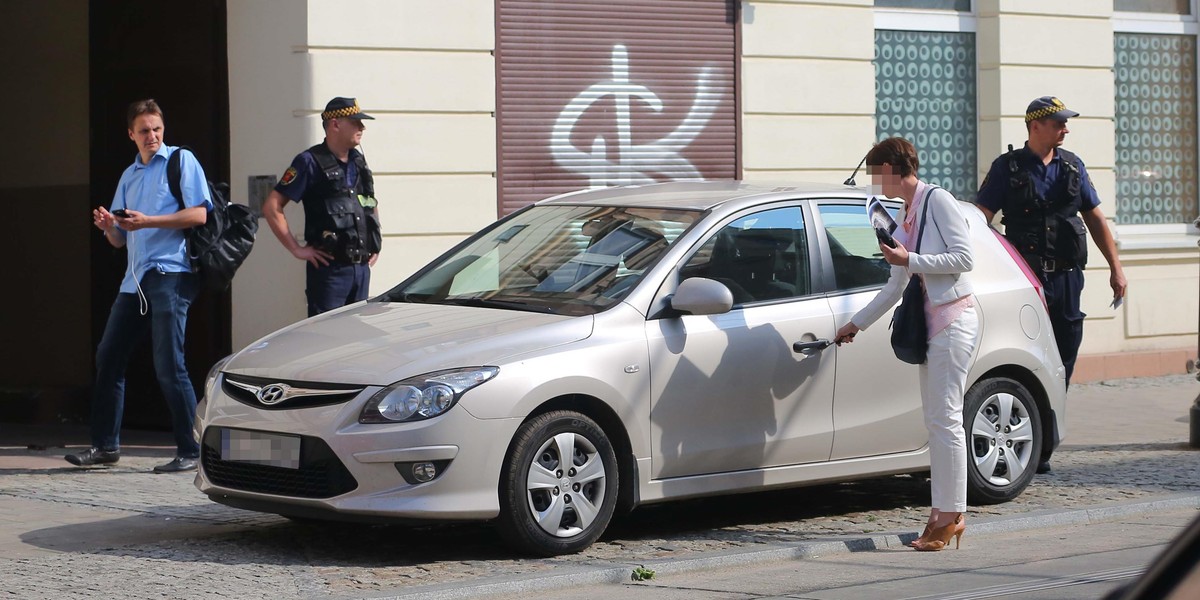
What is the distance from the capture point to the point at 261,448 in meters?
6.25

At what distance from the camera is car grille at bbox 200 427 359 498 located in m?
6.02

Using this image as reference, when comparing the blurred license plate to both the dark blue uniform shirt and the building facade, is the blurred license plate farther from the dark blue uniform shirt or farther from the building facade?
the dark blue uniform shirt

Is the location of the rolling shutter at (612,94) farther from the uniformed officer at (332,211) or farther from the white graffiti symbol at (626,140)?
the uniformed officer at (332,211)

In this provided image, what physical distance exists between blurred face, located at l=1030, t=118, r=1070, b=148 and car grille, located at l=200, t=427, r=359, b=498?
478 cm

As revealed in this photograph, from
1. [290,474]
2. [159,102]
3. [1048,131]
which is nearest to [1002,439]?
[1048,131]

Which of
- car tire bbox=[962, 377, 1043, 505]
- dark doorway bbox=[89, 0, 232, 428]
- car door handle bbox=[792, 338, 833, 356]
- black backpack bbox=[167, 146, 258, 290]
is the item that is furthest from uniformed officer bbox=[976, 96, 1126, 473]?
dark doorway bbox=[89, 0, 232, 428]

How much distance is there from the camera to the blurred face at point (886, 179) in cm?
665

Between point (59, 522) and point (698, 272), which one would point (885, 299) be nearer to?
point (698, 272)

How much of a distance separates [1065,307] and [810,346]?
8.56ft

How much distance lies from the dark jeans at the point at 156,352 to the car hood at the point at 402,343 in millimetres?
2064

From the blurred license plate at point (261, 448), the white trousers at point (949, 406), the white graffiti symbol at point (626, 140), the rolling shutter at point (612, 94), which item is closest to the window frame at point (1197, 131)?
the rolling shutter at point (612, 94)

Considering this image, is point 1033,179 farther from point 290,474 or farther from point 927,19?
point 927,19

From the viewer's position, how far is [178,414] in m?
8.84

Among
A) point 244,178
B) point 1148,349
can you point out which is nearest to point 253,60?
point 244,178
